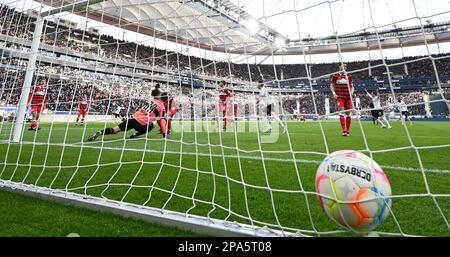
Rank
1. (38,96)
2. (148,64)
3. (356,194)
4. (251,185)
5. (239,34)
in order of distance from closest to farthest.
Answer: (356,194) < (251,185) < (239,34) < (148,64) < (38,96)

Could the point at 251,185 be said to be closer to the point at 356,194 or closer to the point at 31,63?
the point at 356,194

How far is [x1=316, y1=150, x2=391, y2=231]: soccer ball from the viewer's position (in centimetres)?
147

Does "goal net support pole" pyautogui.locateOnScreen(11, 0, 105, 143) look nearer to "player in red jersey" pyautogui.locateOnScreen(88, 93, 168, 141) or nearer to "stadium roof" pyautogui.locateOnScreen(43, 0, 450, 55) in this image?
"stadium roof" pyautogui.locateOnScreen(43, 0, 450, 55)

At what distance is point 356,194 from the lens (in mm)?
1496

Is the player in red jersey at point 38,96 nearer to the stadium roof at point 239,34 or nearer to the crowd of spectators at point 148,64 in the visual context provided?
the crowd of spectators at point 148,64

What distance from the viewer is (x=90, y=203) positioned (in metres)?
2.29

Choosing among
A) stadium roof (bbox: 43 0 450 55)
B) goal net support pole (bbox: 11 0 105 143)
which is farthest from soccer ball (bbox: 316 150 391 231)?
goal net support pole (bbox: 11 0 105 143)

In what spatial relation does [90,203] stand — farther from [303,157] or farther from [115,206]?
[303,157]

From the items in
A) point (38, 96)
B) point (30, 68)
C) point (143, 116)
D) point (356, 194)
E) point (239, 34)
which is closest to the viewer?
point (356, 194)

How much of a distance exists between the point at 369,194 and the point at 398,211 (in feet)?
2.56

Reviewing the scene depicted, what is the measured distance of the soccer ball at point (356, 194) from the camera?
1.47 meters

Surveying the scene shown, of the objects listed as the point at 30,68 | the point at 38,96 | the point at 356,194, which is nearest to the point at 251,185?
the point at 356,194

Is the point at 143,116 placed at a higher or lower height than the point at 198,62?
lower
